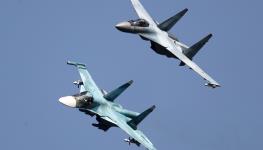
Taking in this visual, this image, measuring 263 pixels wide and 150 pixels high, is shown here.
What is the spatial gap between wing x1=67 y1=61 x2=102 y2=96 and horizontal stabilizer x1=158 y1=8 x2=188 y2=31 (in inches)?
407

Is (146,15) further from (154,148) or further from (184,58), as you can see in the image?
(154,148)

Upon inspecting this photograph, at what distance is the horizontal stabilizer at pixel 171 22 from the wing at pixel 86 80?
1034 centimetres

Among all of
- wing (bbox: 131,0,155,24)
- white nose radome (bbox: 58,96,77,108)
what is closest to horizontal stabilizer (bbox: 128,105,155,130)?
white nose radome (bbox: 58,96,77,108)

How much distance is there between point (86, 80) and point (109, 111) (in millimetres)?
7369

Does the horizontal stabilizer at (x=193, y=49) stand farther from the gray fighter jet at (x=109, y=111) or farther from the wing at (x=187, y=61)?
the gray fighter jet at (x=109, y=111)

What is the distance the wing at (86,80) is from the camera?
13262 cm

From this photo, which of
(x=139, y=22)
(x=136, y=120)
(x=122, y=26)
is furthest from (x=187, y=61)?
(x=136, y=120)

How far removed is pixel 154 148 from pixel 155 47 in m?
13.1

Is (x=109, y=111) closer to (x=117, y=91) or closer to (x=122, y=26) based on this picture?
(x=117, y=91)

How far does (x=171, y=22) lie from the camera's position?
136 metres

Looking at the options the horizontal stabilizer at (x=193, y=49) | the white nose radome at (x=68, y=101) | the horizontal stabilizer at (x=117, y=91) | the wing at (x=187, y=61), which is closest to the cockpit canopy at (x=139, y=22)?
the wing at (x=187, y=61)

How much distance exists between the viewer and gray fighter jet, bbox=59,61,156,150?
12756 centimetres

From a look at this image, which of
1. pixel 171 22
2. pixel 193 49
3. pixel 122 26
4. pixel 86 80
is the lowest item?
pixel 193 49

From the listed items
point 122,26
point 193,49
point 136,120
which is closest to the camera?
point 136,120
